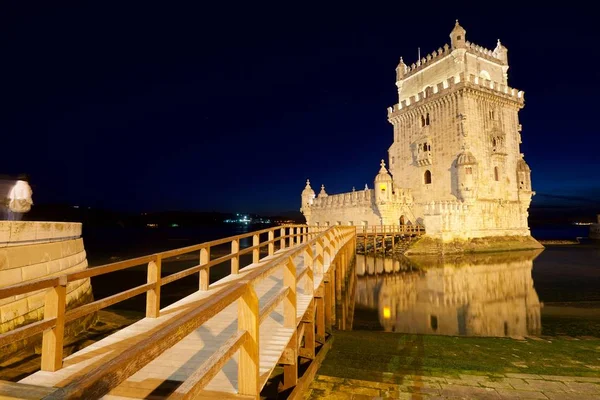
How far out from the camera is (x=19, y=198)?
14.2m

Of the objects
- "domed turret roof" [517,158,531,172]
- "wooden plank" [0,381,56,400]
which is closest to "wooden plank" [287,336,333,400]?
"wooden plank" [0,381,56,400]

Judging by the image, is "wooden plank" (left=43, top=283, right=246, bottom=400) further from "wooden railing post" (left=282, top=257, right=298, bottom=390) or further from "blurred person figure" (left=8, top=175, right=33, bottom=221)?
"blurred person figure" (left=8, top=175, right=33, bottom=221)

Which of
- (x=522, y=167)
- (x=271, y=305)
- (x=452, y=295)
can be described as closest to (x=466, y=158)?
(x=522, y=167)

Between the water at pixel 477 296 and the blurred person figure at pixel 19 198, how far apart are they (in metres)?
14.0

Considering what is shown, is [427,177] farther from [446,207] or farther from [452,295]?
[452,295]

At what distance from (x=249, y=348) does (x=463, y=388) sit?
519 cm

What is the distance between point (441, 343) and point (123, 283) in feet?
70.4

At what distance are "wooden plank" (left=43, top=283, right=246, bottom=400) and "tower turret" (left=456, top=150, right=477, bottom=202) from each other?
37410 millimetres

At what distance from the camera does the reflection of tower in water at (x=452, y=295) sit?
14.5 metres

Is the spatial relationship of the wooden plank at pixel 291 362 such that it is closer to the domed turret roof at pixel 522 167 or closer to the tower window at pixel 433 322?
the tower window at pixel 433 322

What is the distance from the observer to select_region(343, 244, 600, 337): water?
1423cm

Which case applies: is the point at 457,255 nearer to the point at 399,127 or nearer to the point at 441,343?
the point at 399,127

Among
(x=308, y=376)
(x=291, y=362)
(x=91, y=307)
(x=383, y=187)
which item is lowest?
(x=308, y=376)

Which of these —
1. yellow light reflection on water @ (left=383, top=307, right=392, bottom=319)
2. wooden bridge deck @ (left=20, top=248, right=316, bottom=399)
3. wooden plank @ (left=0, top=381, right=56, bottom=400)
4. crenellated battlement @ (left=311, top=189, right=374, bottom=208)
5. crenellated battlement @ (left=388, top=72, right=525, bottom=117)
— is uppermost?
crenellated battlement @ (left=388, top=72, right=525, bottom=117)
